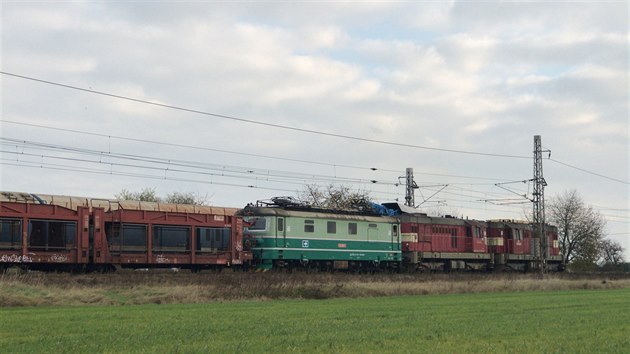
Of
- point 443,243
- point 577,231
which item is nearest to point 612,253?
point 577,231

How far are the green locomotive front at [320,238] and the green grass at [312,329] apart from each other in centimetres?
1417

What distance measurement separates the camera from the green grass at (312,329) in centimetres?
1633

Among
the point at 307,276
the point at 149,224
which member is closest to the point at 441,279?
the point at 307,276

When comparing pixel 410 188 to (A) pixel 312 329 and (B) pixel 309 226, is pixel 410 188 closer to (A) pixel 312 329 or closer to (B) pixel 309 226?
(B) pixel 309 226

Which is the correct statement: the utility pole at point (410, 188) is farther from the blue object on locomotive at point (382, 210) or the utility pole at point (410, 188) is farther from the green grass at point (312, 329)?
the green grass at point (312, 329)

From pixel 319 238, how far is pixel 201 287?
14772 millimetres

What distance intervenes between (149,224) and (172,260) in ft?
7.76

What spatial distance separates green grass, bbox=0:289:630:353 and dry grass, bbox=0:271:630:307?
5.69 ft

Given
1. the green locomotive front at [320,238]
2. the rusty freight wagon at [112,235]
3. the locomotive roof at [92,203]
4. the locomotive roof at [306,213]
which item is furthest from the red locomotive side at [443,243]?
the locomotive roof at [92,203]

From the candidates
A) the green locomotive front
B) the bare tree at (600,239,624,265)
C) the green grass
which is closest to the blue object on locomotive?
the green locomotive front

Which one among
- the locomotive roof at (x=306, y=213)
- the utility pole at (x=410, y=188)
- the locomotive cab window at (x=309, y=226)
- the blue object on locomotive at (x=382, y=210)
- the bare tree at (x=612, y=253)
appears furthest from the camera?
Answer: the bare tree at (x=612, y=253)

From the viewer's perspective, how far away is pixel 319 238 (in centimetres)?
4703

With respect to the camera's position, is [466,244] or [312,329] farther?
[466,244]

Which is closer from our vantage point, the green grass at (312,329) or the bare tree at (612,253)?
the green grass at (312,329)
